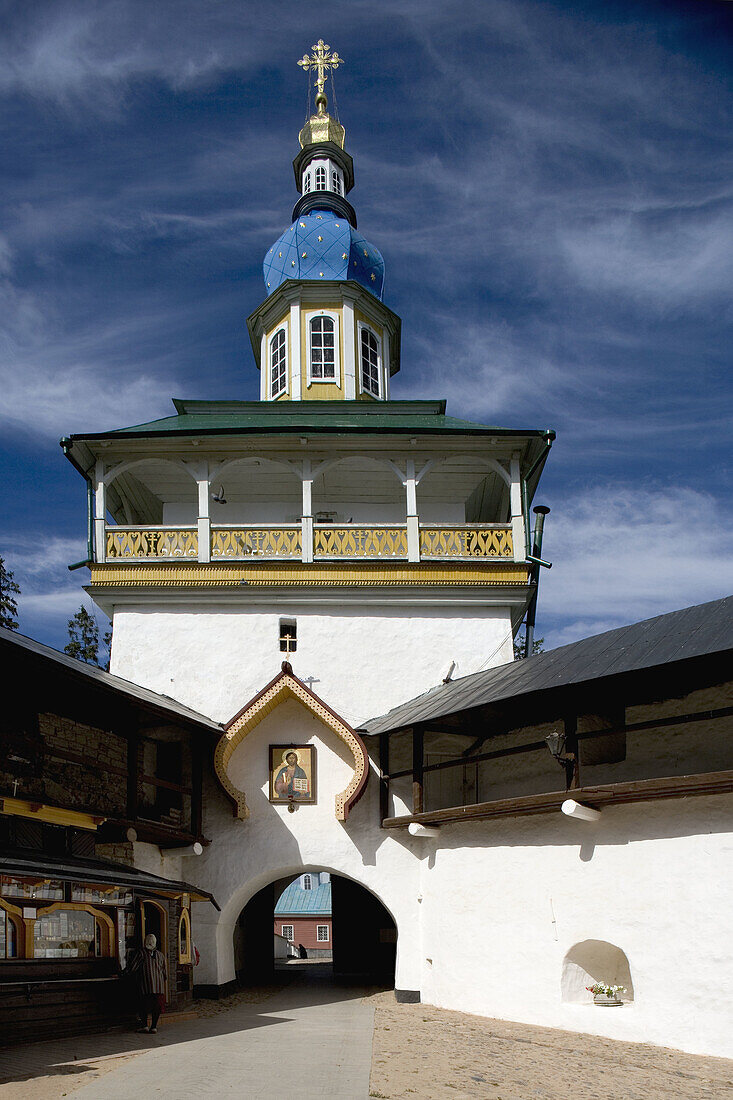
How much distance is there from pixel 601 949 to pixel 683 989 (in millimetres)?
1533

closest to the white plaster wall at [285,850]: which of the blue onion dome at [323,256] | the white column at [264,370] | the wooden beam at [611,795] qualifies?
the wooden beam at [611,795]

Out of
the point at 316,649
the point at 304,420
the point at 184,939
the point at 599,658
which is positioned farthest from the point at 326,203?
the point at 184,939

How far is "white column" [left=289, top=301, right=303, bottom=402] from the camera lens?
2039 centimetres

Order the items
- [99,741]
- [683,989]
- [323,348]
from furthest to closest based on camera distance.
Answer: [323,348], [99,741], [683,989]

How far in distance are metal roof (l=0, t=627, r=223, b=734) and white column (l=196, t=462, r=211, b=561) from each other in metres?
2.33

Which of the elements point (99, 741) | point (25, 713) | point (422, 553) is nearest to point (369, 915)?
point (422, 553)

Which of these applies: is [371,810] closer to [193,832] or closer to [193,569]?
[193,832]

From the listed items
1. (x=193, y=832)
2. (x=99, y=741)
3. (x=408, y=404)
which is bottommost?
(x=193, y=832)

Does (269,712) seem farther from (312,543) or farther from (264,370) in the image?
(264,370)

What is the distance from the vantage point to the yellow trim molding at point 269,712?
1401cm

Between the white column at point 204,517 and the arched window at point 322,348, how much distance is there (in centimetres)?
478

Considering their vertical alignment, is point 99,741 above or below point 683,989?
above

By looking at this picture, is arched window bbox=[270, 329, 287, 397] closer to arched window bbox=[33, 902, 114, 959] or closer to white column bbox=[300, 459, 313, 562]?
white column bbox=[300, 459, 313, 562]

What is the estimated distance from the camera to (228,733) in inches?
555
